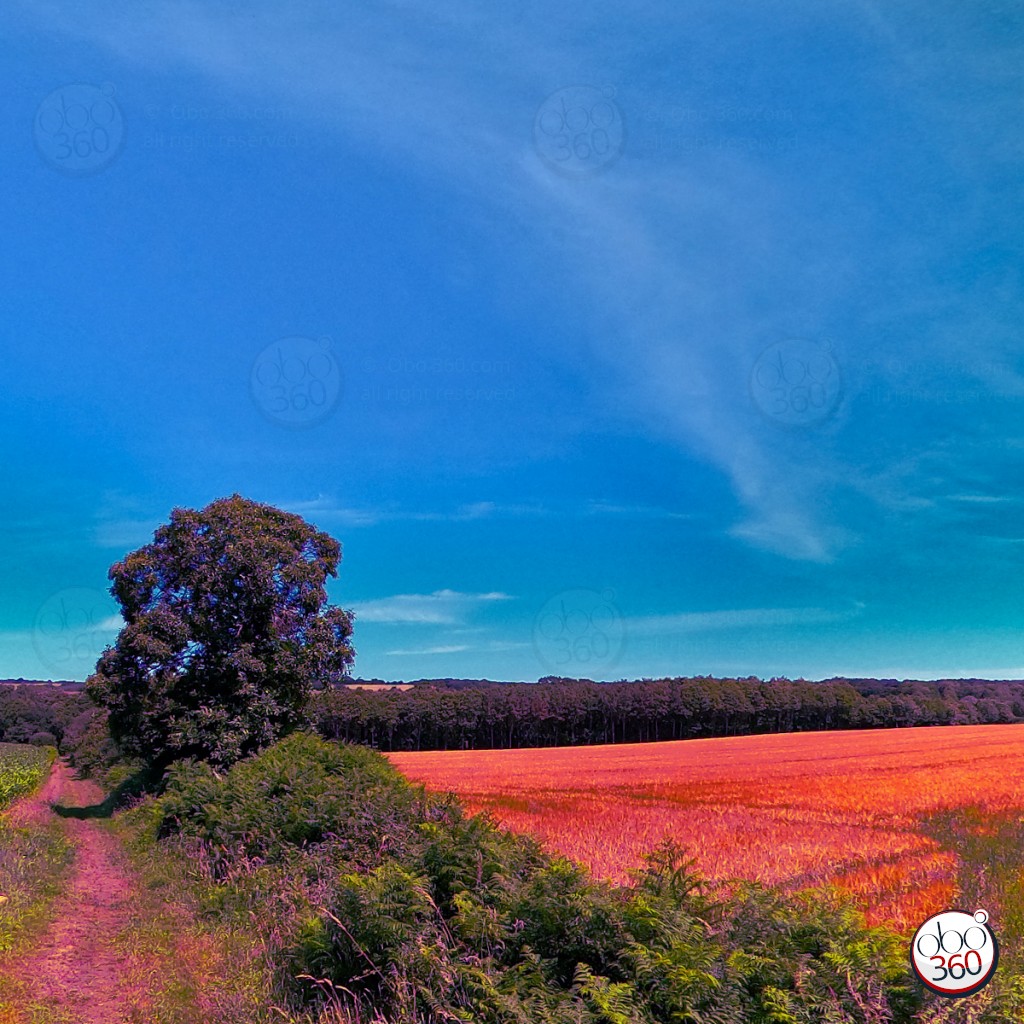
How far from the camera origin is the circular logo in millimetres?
2477

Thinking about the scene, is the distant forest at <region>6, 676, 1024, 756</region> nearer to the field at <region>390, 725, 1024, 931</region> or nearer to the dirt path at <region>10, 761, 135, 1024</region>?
the field at <region>390, 725, 1024, 931</region>

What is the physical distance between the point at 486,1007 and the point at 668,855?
2.16m

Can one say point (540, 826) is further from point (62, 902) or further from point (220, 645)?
point (220, 645)

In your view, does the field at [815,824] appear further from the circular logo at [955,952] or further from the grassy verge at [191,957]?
the circular logo at [955,952]

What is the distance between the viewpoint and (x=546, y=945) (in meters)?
6.06

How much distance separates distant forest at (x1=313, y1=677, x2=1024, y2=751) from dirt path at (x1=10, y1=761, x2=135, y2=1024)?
89633mm

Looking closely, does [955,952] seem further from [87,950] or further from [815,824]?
[815,824]

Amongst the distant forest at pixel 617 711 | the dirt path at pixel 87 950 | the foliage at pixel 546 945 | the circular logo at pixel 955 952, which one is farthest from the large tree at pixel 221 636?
the distant forest at pixel 617 711

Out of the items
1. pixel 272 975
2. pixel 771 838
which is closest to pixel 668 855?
pixel 272 975

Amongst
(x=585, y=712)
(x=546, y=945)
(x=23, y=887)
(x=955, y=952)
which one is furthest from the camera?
(x=585, y=712)

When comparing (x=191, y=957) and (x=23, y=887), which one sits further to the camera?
(x=23, y=887)

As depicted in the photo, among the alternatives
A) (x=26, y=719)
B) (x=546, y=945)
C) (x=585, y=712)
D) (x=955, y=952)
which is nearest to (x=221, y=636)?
(x=546, y=945)

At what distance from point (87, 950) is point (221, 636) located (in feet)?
59.8

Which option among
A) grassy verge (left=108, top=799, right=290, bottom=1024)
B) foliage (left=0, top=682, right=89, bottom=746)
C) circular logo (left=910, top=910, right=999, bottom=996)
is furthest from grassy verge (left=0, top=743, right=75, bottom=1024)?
foliage (left=0, top=682, right=89, bottom=746)
